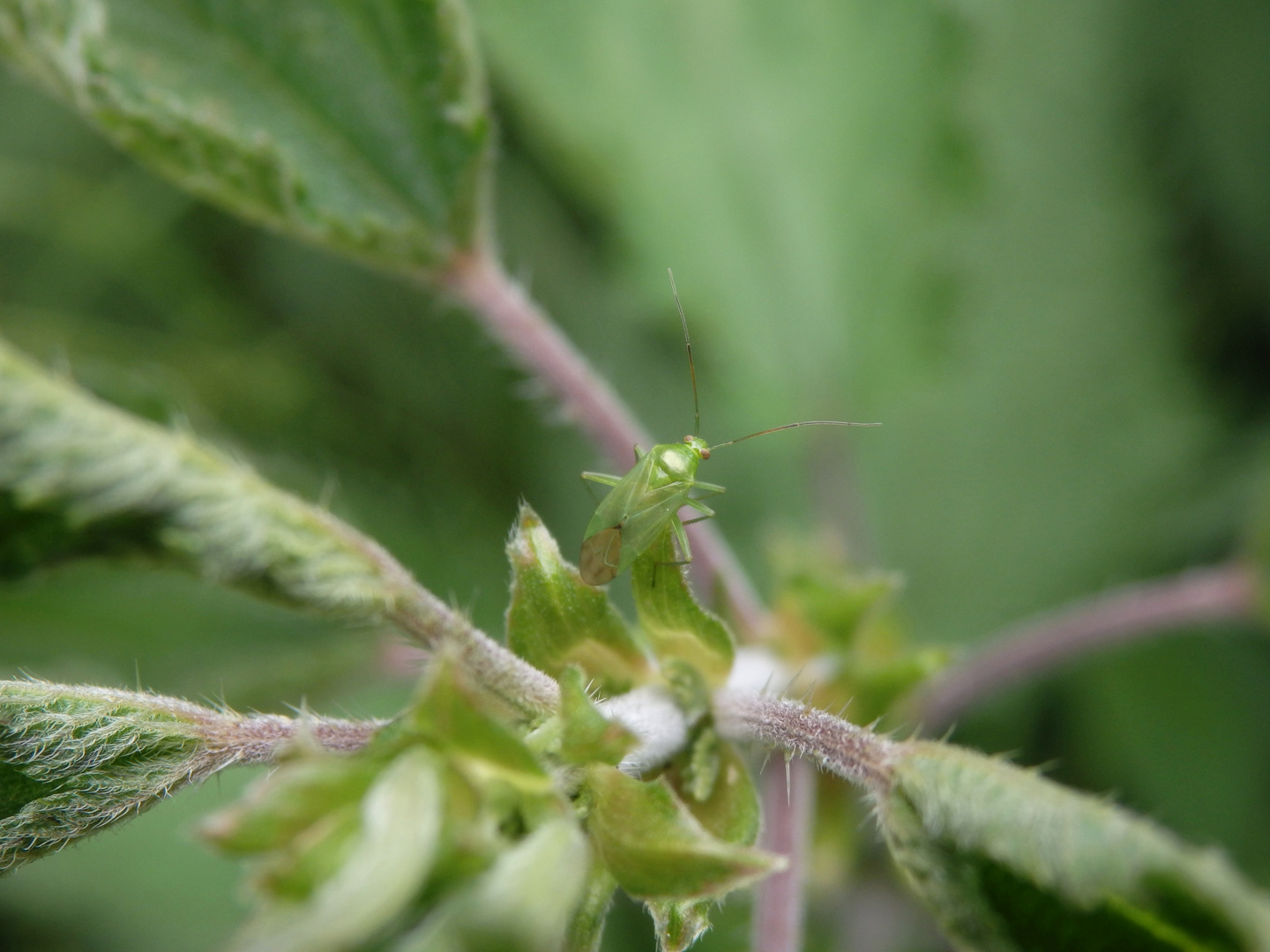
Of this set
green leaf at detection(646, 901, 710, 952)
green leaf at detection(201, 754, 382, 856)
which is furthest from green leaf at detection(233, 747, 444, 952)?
green leaf at detection(646, 901, 710, 952)

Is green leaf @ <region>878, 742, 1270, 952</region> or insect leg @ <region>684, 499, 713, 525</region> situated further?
insect leg @ <region>684, 499, 713, 525</region>

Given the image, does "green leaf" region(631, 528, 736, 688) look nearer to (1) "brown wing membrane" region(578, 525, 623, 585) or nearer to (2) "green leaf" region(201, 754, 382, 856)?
(1) "brown wing membrane" region(578, 525, 623, 585)

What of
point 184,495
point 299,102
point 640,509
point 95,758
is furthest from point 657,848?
point 299,102

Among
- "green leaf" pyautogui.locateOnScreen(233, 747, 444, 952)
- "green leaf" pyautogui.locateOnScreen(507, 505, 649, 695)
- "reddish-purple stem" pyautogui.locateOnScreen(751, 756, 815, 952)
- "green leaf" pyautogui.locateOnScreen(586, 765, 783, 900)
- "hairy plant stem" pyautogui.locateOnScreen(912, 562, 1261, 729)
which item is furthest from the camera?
"hairy plant stem" pyautogui.locateOnScreen(912, 562, 1261, 729)

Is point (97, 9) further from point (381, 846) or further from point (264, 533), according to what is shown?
point (381, 846)

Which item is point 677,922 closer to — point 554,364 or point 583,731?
point 583,731

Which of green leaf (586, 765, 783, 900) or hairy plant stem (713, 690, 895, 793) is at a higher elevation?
hairy plant stem (713, 690, 895, 793)
